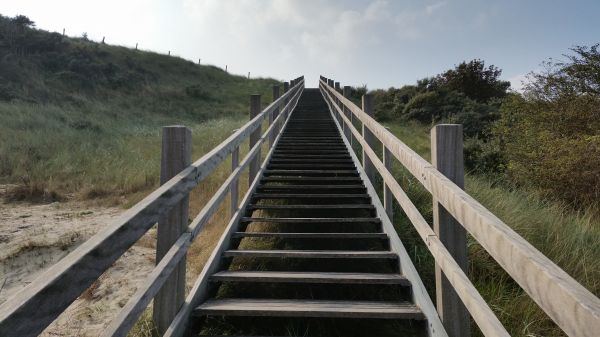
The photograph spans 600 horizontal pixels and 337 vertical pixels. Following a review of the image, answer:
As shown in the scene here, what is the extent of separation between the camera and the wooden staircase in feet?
8.22

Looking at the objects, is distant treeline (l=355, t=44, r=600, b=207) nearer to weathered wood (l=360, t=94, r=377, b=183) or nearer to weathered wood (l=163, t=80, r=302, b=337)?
weathered wood (l=360, t=94, r=377, b=183)

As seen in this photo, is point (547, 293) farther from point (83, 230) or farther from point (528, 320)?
point (83, 230)

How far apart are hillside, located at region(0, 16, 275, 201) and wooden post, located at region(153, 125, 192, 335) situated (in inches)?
258

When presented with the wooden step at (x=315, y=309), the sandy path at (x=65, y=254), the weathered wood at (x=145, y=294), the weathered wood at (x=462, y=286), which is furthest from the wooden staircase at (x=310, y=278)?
the sandy path at (x=65, y=254)

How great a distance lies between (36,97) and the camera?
740 inches

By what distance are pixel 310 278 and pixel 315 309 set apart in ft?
1.31

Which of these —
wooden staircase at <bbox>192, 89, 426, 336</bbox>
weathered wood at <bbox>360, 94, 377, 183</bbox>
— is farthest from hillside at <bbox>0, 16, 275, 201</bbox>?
wooden staircase at <bbox>192, 89, 426, 336</bbox>

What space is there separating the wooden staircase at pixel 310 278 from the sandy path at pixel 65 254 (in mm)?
1306

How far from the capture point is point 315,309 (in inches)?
97.3

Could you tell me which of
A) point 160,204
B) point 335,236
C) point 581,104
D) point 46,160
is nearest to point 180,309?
point 160,204

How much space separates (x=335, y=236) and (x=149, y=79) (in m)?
28.4

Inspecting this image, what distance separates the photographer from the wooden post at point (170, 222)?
2287 mm

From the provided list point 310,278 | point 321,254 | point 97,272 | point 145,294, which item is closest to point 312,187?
point 321,254

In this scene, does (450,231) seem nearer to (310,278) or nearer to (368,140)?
(310,278)
